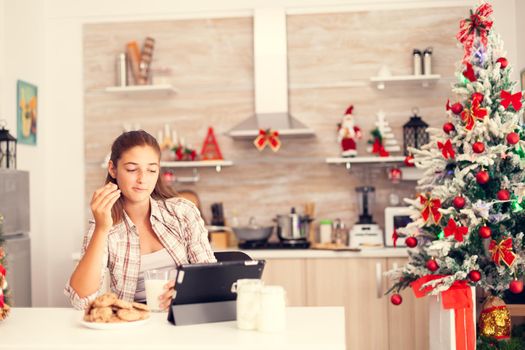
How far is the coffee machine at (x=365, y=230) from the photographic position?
16.0 ft

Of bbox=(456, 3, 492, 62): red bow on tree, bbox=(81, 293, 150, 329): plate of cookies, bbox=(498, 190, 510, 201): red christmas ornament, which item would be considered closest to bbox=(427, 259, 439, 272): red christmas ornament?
bbox=(498, 190, 510, 201): red christmas ornament

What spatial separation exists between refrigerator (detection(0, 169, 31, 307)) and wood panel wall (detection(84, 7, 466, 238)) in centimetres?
110

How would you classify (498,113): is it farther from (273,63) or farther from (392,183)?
(273,63)

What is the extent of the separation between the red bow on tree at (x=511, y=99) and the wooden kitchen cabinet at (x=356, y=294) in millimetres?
1452

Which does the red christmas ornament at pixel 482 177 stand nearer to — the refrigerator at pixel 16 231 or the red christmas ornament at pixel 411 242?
the red christmas ornament at pixel 411 242

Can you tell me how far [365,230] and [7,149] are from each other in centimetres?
249

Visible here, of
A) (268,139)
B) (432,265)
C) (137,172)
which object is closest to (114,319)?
(137,172)

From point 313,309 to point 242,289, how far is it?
0.37m

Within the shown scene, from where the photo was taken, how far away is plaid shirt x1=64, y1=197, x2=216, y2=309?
8.50 ft

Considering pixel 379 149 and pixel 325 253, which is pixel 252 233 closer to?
pixel 325 253

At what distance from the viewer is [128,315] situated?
2.05 m

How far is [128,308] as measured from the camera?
2.08 meters

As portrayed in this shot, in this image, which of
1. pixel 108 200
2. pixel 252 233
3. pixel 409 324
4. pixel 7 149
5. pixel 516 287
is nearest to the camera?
pixel 108 200

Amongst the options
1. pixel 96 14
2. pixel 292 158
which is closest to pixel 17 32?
pixel 96 14
